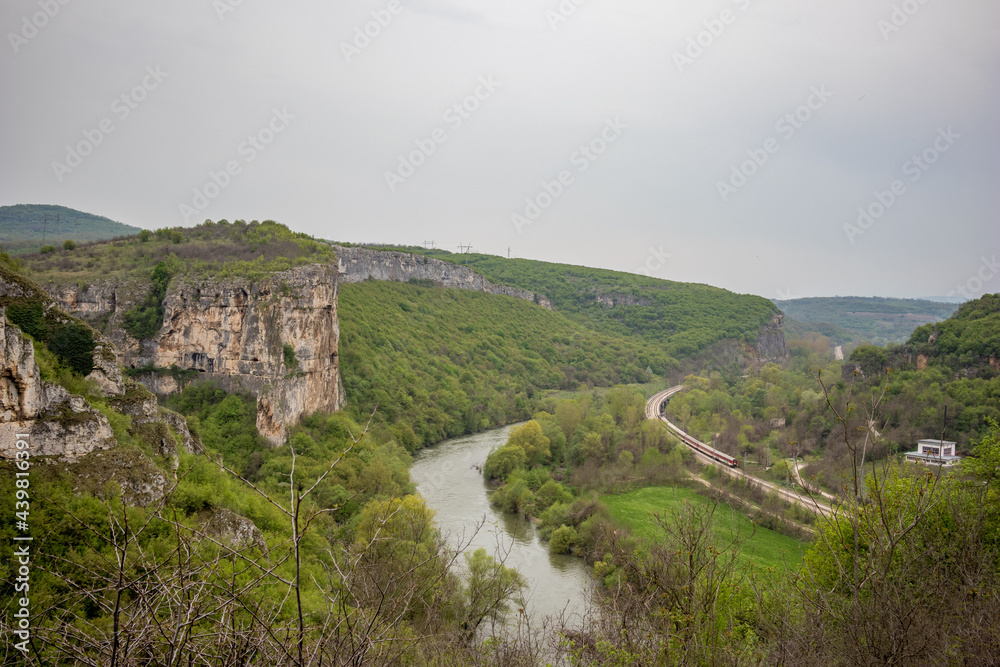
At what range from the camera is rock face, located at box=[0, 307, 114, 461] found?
9938 mm

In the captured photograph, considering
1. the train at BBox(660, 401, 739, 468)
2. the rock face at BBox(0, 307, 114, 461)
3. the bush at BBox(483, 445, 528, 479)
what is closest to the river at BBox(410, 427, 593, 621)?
the bush at BBox(483, 445, 528, 479)

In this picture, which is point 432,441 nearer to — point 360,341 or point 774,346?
point 360,341

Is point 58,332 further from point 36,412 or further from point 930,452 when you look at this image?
point 930,452

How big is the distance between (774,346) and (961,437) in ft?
205

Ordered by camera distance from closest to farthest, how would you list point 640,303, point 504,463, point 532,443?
point 504,463 → point 532,443 → point 640,303

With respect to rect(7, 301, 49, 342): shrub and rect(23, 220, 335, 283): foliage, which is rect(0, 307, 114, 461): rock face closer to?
rect(7, 301, 49, 342): shrub

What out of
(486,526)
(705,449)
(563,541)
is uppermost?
(705,449)

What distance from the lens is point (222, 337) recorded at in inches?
1075

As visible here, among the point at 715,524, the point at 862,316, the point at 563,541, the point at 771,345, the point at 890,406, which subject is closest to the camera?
the point at 715,524

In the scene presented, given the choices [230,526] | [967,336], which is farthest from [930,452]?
[230,526]

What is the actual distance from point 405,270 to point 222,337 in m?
37.1

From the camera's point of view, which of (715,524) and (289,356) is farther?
(289,356)

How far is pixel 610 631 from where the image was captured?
23.4ft

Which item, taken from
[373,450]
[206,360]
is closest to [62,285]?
[206,360]
